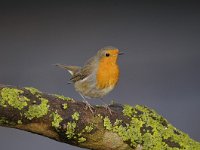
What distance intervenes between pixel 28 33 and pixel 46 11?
0.88 feet

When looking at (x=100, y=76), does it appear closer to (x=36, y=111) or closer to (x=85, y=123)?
(x=85, y=123)

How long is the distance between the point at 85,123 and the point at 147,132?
365 mm

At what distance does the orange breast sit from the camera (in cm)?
382

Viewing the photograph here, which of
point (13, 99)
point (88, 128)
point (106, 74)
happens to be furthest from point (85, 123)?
point (106, 74)

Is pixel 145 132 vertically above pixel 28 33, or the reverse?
pixel 28 33

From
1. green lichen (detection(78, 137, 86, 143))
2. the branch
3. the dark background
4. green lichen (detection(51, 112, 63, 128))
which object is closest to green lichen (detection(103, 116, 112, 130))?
the branch

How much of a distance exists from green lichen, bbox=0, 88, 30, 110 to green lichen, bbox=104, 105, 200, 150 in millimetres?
474

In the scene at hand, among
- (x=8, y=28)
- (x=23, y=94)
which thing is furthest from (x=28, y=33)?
(x=23, y=94)

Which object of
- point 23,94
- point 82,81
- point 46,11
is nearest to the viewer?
point 23,94

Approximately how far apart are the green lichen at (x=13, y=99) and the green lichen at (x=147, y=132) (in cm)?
47

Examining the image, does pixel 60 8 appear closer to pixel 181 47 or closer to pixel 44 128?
pixel 181 47

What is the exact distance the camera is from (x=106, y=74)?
382 centimetres

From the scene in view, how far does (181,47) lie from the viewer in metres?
5.69

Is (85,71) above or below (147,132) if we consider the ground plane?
above
